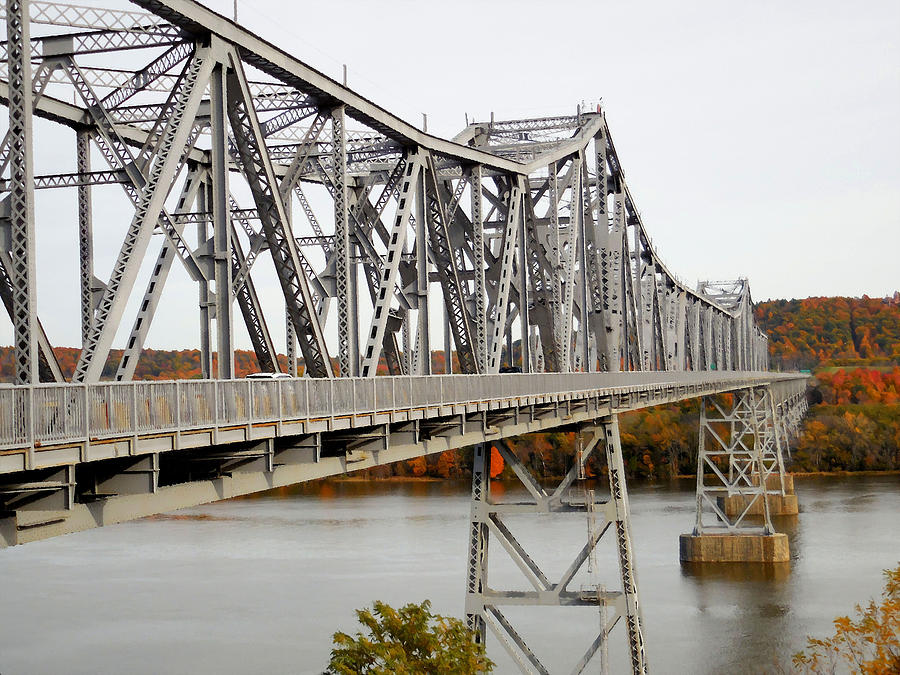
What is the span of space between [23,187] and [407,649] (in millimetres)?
13021

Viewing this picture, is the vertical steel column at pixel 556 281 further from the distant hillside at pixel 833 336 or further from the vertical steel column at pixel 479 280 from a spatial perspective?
the distant hillside at pixel 833 336

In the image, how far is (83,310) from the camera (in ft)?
56.5

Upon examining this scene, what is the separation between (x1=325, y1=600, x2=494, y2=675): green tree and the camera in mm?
19594

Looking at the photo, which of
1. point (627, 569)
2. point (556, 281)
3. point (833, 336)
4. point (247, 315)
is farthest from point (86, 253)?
point (833, 336)

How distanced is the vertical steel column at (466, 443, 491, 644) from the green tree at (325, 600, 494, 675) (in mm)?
5445

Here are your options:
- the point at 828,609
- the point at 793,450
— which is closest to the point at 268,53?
the point at 828,609

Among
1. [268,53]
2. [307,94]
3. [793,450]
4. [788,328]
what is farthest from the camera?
[788,328]

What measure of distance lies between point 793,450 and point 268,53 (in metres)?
102

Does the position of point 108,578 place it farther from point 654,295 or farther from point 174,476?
point 174,476

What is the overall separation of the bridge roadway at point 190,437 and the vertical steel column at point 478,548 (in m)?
6.68

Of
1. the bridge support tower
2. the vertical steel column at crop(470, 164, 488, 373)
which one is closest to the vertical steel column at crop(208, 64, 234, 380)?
the vertical steel column at crop(470, 164, 488, 373)

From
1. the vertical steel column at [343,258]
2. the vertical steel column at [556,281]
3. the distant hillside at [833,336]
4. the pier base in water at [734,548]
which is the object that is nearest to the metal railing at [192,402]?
the vertical steel column at [343,258]

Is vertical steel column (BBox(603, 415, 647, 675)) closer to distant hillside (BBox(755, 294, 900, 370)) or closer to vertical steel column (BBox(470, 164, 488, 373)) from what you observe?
vertical steel column (BBox(470, 164, 488, 373))

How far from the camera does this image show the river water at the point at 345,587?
37688 millimetres
